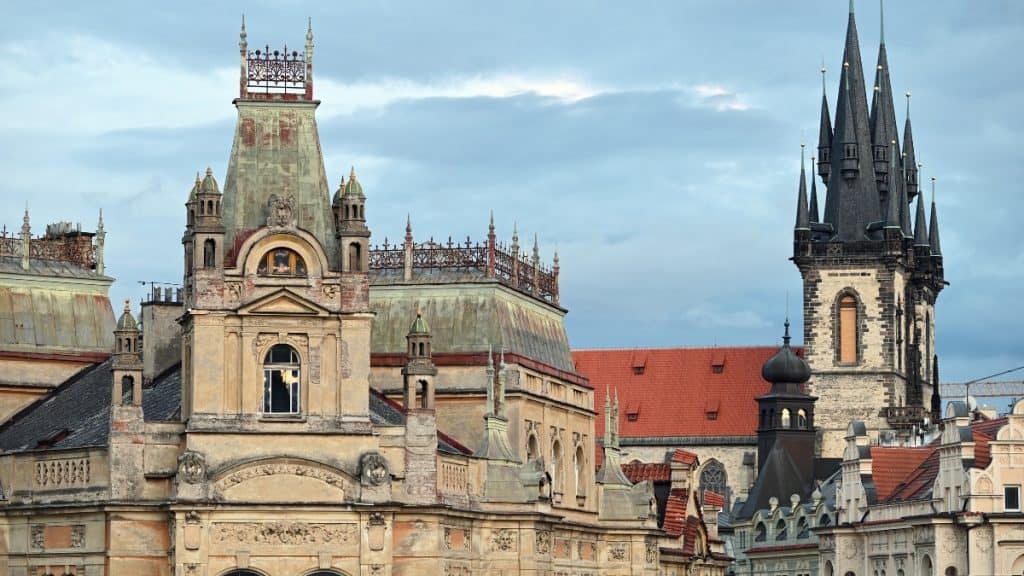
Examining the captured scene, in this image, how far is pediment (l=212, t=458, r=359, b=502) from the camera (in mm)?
92938

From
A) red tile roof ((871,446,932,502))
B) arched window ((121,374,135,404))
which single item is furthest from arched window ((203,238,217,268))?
red tile roof ((871,446,932,502))

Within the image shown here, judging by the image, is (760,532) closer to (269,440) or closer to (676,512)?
(676,512)

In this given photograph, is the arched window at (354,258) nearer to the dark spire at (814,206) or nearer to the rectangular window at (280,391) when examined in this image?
the rectangular window at (280,391)

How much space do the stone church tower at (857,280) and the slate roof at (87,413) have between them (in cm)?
9071

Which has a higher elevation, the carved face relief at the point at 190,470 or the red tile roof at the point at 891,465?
the red tile roof at the point at 891,465

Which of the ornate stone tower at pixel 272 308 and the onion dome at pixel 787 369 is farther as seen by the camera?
the onion dome at pixel 787 369

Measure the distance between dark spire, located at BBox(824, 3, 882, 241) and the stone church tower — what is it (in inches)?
2.8

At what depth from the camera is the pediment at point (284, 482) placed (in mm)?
92938

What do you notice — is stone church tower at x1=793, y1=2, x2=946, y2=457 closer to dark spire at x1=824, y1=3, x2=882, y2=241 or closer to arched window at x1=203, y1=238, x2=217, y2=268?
dark spire at x1=824, y1=3, x2=882, y2=241

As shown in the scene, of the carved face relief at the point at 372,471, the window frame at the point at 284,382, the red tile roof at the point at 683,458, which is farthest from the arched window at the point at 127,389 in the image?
the red tile roof at the point at 683,458

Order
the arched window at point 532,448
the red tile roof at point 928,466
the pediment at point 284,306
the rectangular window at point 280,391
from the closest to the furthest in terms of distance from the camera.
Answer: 1. the pediment at point 284,306
2. the rectangular window at point 280,391
3. the arched window at point 532,448
4. the red tile roof at point 928,466

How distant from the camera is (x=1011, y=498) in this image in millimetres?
118438

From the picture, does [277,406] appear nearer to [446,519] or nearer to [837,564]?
[446,519]

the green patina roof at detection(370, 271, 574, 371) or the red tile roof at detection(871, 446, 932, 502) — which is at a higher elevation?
the green patina roof at detection(370, 271, 574, 371)
